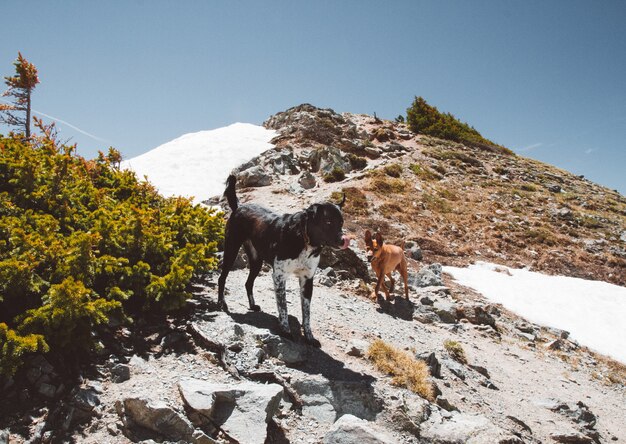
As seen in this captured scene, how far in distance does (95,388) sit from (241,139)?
3547 cm

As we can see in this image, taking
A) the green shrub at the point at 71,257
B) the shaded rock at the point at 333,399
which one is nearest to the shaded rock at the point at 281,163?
the green shrub at the point at 71,257

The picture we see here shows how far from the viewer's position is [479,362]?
8.38 meters

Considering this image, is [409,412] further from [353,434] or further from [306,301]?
[306,301]

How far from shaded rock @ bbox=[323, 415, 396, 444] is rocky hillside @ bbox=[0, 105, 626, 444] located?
15mm

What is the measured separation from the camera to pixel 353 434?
12.9 feet

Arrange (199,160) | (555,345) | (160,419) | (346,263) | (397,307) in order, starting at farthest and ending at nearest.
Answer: (199,160) → (346,263) → (555,345) → (397,307) → (160,419)

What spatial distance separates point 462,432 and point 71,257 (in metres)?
5.28

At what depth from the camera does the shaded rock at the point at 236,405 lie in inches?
146

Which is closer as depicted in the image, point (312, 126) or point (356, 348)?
point (356, 348)

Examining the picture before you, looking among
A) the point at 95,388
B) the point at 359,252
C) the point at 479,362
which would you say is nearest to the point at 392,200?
the point at 359,252

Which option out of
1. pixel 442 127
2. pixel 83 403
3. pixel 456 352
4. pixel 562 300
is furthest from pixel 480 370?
pixel 442 127

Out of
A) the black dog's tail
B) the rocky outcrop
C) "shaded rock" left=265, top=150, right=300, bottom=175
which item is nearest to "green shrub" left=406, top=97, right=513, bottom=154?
the rocky outcrop

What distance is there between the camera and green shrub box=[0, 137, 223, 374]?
373cm

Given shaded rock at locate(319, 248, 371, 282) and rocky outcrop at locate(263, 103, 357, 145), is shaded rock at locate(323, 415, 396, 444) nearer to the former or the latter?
shaded rock at locate(319, 248, 371, 282)
